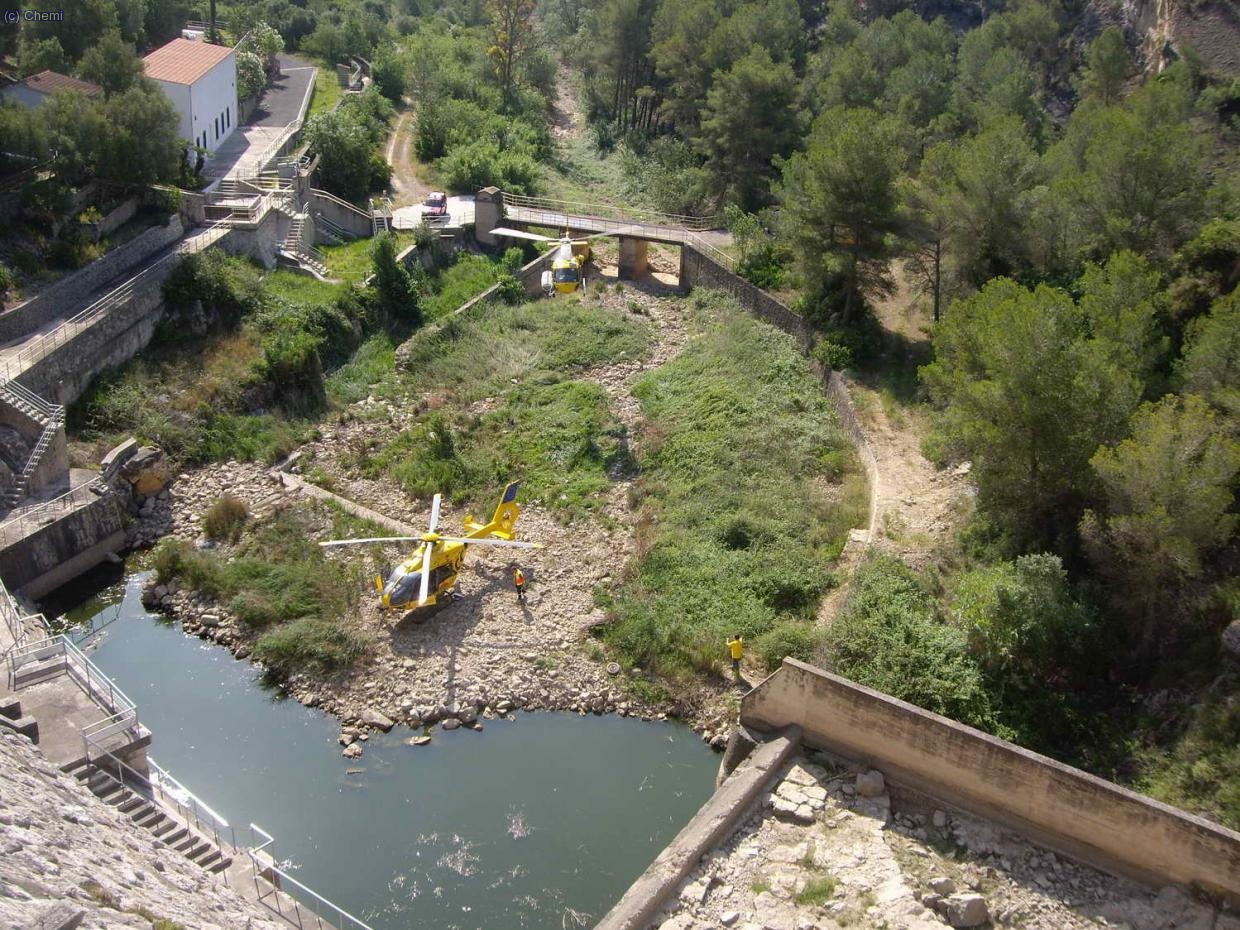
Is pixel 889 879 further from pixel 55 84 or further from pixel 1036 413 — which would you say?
pixel 55 84

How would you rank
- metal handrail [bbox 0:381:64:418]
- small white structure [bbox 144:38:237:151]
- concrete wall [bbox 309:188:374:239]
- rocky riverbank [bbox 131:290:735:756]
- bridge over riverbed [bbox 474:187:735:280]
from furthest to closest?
1. bridge over riverbed [bbox 474:187:735:280]
2. concrete wall [bbox 309:188:374:239]
3. small white structure [bbox 144:38:237:151]
4. metal handrail [bbox 0:381:64:418]
5. rocky riverbank [bbox 131:290:735:756]

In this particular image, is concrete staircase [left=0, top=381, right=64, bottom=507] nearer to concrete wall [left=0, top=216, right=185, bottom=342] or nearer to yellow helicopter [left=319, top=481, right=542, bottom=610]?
concrete wall [left=0, top=216, right=185, bottom=342]

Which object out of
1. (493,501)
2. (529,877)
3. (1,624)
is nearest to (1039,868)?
(529,877)

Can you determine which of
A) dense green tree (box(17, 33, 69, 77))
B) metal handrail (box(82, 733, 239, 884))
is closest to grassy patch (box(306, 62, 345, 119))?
dense green tree (box(17, 33, 69, 77))

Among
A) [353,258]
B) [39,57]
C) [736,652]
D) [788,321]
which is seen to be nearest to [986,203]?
[788,321]

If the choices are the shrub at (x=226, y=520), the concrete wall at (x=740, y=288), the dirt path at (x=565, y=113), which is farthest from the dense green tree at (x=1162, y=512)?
the dirt path at (x=565, y=113)
